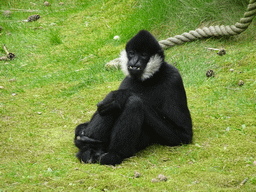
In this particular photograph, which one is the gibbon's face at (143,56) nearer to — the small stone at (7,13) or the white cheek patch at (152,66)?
the white cheek patch at (152,66)

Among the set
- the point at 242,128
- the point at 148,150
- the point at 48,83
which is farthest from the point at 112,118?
the point at 48,83

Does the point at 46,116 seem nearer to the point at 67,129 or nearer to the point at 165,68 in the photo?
the point at 67,129

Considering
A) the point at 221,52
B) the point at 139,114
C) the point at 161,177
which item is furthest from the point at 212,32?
the point at 161,177

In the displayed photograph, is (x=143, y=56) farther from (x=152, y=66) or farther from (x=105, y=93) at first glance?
(x=105, y=93)

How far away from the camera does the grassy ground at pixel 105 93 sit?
12.5ft

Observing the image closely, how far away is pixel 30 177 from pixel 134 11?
9.62 m

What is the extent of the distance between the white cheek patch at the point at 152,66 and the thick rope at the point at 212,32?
422 centimetres

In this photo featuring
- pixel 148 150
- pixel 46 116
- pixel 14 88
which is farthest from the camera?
pixel 14 88

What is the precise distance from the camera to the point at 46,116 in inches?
254

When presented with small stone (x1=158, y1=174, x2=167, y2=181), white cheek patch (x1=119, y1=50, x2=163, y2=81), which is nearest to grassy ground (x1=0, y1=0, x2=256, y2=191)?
small stone (x1=158, y1=174, x2=167, y2=181)

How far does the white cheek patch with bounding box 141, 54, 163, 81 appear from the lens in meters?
4.61

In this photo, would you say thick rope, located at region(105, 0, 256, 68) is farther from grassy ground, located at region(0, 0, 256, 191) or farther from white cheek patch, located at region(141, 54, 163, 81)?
white cheek patch, located at region(141, 54, 163, 81)

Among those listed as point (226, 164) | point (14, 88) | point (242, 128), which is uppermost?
point (226, 164)

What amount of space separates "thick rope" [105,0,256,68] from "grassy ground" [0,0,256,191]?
0.21m
